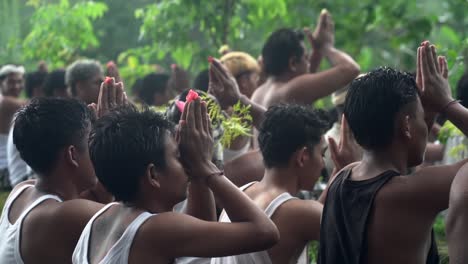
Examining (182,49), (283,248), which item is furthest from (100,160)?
(182,49)

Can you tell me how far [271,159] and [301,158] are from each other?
0.16m

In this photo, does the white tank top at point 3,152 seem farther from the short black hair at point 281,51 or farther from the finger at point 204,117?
the finger at point 204,117

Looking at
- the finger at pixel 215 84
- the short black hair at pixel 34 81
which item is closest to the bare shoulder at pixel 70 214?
the finger at pixel 215 84

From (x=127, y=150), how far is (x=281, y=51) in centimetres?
437

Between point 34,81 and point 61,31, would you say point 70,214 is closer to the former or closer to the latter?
point 34,81

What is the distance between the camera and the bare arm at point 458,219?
4473 mm

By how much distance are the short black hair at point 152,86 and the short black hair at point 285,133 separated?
258 inches

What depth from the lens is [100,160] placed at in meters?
4.43

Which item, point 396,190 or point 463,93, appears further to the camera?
point 463,93

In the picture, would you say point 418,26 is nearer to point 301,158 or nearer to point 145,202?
point 301,158

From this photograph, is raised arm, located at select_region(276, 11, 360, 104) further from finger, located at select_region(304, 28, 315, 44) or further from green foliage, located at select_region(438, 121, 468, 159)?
green foliage, located at select_region(438, 121, 468, 159)

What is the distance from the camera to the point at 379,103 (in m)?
4.56

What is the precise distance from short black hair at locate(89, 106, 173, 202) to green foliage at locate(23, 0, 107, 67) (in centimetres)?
931

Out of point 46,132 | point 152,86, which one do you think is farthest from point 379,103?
point 152,86
